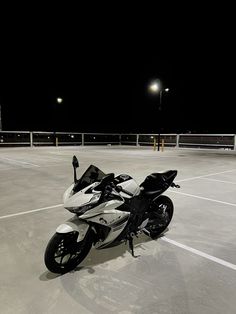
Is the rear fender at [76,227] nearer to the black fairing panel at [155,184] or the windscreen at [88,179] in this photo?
the windscreen at [88,179]

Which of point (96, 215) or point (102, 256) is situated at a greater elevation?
point (96, 215)

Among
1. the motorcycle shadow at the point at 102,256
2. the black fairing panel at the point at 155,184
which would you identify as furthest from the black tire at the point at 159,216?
the black fairing panel at the point at 155,184

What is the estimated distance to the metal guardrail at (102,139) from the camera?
21531mm

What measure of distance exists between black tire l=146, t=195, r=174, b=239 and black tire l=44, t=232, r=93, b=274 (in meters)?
1.02

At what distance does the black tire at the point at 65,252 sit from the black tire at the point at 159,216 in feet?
3.36

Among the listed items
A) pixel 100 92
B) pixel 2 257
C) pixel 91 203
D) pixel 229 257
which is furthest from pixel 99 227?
pixel 100 92

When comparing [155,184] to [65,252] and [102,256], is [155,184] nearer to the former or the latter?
[102,256]

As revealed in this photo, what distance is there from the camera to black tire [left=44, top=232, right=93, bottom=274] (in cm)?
253

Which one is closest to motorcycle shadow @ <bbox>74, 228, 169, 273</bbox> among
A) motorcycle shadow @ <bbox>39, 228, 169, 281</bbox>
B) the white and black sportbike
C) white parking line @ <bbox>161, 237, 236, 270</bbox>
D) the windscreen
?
motorcycle shadow @ <bbox>39, 228, 169, 281</bbox>

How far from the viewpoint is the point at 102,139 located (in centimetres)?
2772

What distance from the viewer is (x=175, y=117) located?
55.7 metres

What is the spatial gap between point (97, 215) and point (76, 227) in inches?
9.9

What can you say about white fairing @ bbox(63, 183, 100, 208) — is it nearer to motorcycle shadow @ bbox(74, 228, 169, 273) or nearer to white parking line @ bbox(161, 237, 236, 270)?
motorcycle shadow @ bbox(74, 228, 169, 273)

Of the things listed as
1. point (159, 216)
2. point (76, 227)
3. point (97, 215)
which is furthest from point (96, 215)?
point (159, 216)
